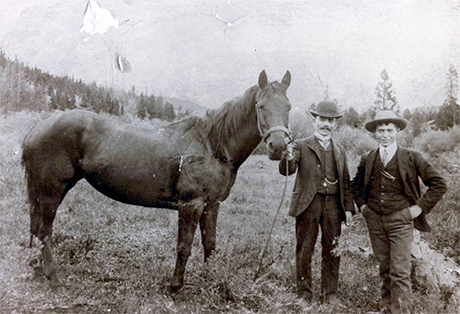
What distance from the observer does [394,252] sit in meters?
2.69

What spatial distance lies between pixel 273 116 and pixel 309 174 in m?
0.80

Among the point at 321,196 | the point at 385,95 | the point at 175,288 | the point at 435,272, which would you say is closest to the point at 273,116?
the point at 321,196

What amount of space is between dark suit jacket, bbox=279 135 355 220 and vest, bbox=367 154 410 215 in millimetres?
254

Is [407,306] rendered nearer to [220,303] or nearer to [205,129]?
[220,303]

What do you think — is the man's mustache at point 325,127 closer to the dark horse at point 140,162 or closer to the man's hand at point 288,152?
the man's hand at point 288,152

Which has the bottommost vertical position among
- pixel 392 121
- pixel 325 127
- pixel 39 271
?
pixel 39 271

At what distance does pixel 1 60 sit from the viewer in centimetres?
423

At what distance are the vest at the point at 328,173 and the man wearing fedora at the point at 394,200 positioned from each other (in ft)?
0.99

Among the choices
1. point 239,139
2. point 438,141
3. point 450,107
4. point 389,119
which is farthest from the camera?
point 438,141

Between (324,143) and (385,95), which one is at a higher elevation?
(385,95)

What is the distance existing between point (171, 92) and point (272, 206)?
101 inches

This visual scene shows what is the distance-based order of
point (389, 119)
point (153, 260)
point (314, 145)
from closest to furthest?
1. point (389, 119)
2. point (314, 145)
3. point (153, 260)

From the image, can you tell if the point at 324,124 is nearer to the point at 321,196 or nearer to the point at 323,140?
the point at 323,140

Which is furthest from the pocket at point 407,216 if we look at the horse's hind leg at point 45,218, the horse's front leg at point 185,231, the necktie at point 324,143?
the horse's hind leg at point 45,218
